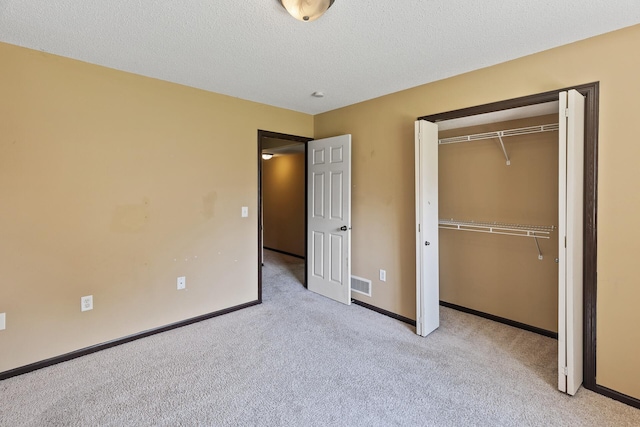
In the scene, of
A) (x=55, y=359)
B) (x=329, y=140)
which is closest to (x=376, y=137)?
(x=329, y=140)

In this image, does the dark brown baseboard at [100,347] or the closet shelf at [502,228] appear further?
the closet shelf at [502,228]

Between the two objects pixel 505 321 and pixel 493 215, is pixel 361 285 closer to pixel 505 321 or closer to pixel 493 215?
pixel 505 321

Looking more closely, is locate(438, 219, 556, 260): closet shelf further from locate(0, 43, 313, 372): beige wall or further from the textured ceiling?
locate(0, 43, 313, 372): beige wall

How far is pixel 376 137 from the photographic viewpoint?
134 inches

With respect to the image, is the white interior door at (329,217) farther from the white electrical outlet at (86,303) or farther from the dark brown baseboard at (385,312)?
the white electrical outlet at (86,303)

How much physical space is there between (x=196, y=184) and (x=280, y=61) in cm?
145

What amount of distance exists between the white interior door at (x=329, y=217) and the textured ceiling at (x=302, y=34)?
3.52 feet

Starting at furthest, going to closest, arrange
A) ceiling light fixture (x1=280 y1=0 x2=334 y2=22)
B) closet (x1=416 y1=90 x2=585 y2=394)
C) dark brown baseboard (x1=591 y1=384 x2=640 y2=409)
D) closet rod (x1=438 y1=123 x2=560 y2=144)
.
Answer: closet (x1=416 y1=90 x2=585 y2=394) → closet rod (x1=438 y1=123 x2=560 y2=144) → dark brown baseboard (x1=591 y1=384 x2=640 y2=409) → ceiling light fixture (x1=280 y1=0 x2=334 y2=22)

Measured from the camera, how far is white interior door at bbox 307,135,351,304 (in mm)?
3609

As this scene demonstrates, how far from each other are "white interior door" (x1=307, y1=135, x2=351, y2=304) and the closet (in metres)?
1.01

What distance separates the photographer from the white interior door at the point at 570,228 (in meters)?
1.95

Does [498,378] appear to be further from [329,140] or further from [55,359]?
[55,359]

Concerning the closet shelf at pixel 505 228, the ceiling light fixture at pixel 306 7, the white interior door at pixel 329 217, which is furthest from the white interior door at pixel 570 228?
the white interior door at pixel 329 217

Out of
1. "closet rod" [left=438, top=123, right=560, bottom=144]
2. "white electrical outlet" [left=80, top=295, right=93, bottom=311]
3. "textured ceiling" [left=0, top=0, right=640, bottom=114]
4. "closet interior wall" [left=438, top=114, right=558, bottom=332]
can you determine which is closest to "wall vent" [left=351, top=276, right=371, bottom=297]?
"closet interior wall" [left=438, top=114, right=558, bottom=332]
